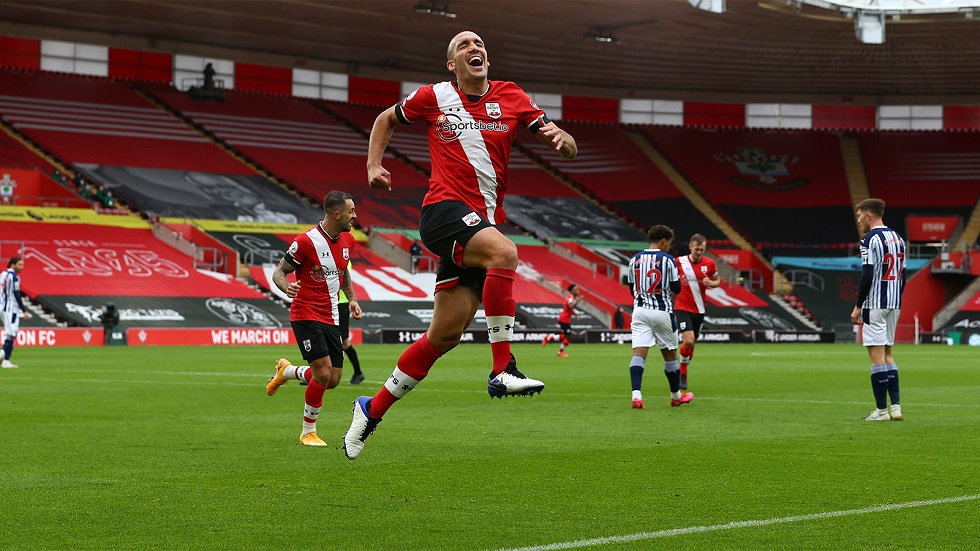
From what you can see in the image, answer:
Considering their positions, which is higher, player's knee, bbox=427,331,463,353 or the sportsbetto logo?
the sportsbetto logo

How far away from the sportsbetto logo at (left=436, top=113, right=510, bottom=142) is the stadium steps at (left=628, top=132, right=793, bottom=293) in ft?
172

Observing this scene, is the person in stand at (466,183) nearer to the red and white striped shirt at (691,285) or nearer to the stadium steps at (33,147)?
the red and white striped shirt at (691,285)

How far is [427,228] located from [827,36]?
48978mm

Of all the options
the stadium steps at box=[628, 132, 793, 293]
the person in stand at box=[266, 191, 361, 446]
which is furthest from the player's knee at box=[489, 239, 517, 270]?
the stadium steps at box=[628, 132, 793, 293]

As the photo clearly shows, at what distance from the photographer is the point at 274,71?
58.7 m

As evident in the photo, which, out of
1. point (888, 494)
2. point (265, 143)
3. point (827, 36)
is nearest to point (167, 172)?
point (265, 143)

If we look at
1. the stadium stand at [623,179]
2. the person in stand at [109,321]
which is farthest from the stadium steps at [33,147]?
the stadium stand at [623,179]

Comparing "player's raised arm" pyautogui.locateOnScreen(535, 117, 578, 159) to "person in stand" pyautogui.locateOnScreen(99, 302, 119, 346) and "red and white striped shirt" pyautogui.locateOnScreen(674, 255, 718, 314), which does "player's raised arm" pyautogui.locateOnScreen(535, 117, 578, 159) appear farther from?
"person in stand" pyautogui.locateOnScreen(99, 302, 119, 346)

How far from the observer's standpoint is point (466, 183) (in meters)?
7.39

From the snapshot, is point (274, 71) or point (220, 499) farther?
point (274, 71)

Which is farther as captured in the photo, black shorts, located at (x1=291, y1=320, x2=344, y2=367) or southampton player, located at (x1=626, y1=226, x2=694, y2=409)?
southampton player, located at (x1=626, y1=226, x2=694, y2=409)

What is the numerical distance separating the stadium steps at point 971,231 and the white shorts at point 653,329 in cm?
4768

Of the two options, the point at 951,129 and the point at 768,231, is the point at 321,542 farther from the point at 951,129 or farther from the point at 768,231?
the point at 951,129

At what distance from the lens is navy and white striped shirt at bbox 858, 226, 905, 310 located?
43.4 feet
